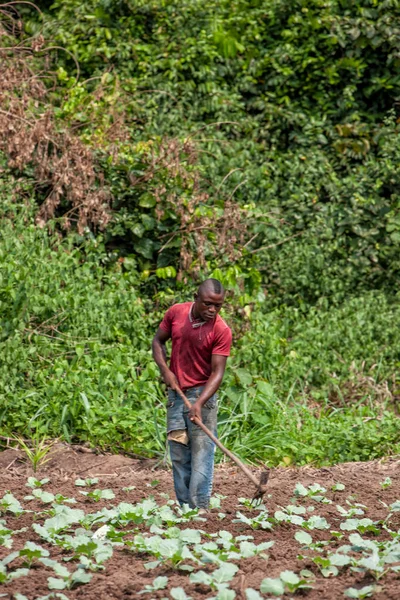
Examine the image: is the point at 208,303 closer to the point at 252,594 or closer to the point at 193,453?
the point at 193,453

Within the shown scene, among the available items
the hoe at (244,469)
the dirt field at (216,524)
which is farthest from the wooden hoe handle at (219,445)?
the dirt field at (216,524)

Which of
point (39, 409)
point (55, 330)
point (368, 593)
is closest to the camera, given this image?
point (368, 593)

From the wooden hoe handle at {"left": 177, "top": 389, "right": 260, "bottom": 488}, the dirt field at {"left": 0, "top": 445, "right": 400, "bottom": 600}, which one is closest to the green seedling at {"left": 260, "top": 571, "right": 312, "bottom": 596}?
the dirt field at {"left": 0, "top": 445, "right": 400, "bottom": 600}

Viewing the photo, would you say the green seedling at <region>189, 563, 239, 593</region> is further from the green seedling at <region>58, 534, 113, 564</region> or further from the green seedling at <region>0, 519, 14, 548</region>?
the green seedling at <region>0, 519, 14, 548</region>

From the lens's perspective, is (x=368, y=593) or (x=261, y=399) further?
(x=261, y=399)

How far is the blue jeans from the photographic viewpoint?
5.80m

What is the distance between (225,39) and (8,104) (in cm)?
387

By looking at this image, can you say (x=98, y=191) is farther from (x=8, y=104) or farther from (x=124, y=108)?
(x=124, y=108)

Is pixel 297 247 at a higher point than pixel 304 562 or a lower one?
lower

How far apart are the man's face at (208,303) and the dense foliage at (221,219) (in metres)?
1.95

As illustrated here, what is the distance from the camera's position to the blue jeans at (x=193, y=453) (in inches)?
228

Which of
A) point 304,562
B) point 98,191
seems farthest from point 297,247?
point 304,562

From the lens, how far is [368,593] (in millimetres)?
4090

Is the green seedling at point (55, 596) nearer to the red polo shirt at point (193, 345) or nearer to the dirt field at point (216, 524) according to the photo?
the dirt field at point (216, 524)
